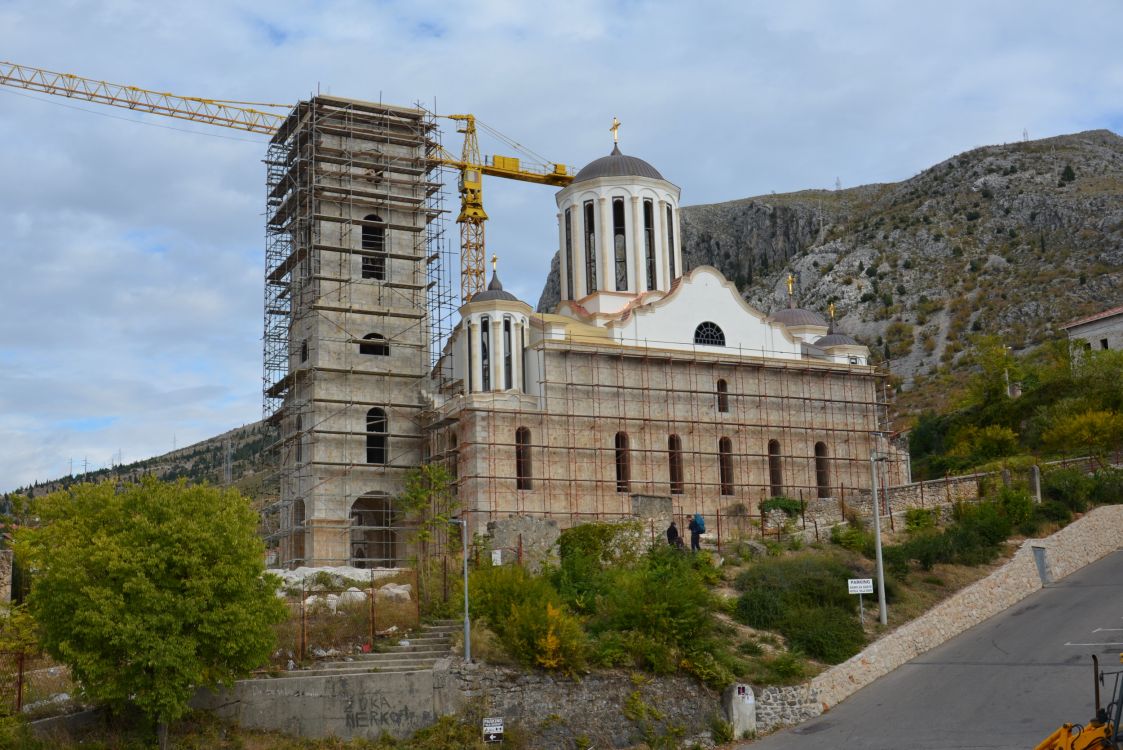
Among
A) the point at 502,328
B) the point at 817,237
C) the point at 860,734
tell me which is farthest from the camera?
the point at 817,237

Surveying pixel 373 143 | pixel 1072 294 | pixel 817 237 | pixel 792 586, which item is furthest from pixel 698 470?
pixel 817 237

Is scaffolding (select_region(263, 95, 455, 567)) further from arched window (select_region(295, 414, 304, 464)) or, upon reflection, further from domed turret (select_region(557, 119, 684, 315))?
domed turret (select_region(557, 119, 684, 315))

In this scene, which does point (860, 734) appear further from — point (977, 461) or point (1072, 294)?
point (1072, 294)

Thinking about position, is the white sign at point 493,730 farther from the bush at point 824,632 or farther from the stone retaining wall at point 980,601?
the bush at point 824,632

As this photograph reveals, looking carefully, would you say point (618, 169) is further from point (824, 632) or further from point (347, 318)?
point (824, 632)

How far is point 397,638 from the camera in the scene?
29016 millimetres

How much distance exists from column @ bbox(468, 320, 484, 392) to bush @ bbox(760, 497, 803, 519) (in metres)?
10.9

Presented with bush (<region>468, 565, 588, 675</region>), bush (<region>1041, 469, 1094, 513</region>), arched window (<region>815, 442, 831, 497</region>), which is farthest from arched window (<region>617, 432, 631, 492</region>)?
bush (<region>468, 565, 588, 675</region>)

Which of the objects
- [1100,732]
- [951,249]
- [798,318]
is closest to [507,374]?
[798,318]

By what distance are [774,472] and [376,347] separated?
51.0 ft

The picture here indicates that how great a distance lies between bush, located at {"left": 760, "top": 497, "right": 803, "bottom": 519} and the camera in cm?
4319

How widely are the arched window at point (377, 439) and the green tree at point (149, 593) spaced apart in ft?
59.7

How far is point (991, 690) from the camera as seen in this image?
2633 cm

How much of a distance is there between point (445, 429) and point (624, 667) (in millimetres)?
17235
